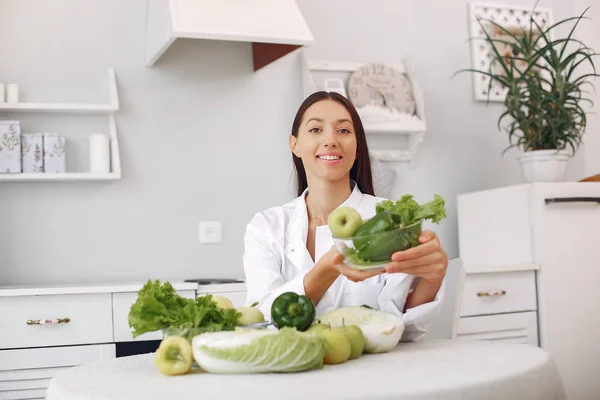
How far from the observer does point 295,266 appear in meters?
1.86

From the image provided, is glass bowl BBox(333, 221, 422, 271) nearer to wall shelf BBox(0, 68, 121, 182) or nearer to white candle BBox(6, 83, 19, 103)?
wall shelf BBox(0, 68, 121, 182)

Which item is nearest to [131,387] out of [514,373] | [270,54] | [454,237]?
[514,373]

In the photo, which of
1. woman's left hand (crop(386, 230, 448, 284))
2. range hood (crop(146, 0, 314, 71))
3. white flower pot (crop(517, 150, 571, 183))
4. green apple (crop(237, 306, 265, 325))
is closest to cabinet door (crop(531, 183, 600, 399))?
white flower pot (crop(517, 150, 571, 183))

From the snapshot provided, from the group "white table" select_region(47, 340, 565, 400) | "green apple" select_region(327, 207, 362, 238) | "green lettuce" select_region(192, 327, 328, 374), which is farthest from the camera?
"green apple" select_region(327, 207, 362, 238)

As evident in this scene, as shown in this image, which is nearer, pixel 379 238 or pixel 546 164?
pixel 379 238

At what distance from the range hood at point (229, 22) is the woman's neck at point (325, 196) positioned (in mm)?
1160

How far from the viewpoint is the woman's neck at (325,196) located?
189 cm

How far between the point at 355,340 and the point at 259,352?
0.73ft

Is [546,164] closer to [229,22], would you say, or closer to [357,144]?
[229,22]

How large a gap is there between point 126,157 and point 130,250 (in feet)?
1.38

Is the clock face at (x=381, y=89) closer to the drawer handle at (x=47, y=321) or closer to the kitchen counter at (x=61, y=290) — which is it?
the kitchen counter at (x=61, y=290)

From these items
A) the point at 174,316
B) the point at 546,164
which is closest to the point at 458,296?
the point at 174,316

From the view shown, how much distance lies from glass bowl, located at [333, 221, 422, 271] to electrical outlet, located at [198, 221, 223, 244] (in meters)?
Result: 2.11

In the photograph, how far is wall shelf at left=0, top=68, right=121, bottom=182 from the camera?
2.97 metres
